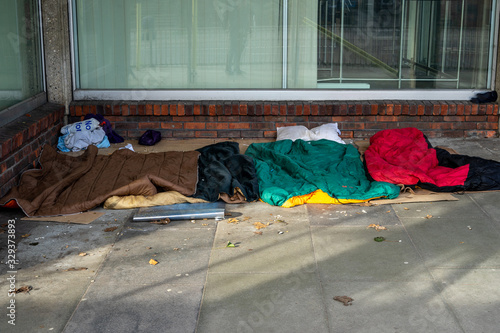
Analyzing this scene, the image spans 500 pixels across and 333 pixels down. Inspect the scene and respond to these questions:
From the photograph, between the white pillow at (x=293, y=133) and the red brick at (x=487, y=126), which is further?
the red brick at (x=487, y=126)

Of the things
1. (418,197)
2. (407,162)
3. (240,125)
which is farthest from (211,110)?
(418,197)

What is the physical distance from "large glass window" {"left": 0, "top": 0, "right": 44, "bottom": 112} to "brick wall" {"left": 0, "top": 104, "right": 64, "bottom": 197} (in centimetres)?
21

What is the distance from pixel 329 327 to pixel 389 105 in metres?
4.48

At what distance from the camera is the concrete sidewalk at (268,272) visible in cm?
345

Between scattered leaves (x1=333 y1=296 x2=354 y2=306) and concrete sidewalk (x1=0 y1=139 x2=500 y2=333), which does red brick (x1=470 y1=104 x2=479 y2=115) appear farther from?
scattered leaves (x1=333 y1=296 x2=354 y2=306)

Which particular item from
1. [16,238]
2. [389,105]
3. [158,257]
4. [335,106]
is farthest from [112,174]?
[389,105]

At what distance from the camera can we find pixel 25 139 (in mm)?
5887

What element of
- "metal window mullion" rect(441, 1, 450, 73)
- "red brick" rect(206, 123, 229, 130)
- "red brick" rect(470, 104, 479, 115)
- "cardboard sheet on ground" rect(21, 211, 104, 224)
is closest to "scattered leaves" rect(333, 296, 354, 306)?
"cardboard sheet on ground" rect(21, 211, 104, 224)

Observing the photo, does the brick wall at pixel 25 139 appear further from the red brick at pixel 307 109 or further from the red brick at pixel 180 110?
the red brick at pixel 307 109

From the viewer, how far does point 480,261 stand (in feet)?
13.8

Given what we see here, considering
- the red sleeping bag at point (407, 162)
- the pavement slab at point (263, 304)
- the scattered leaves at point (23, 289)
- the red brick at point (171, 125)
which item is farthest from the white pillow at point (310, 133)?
the scattered leaves at point (23, 289)

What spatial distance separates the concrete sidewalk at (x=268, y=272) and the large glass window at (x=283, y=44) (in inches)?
103

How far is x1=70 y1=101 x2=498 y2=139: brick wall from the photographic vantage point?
7348mm

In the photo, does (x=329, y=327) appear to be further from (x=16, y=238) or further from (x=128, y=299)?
(x=16, y=238)
